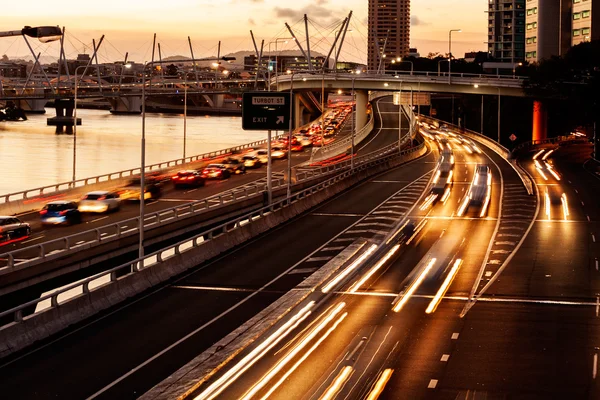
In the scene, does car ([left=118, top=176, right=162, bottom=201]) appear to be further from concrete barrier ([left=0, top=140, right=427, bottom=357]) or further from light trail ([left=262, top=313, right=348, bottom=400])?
light trail ([left=262, top=313, right=348, bottom=400])

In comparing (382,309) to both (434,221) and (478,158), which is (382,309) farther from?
(478,158)

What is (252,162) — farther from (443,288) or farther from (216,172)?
(443,288)

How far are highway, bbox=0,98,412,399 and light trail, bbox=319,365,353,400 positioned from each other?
4.02 metres

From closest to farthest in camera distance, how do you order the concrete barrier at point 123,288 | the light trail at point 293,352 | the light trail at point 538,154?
the light trail at point 293,352
the concrete barrier at point 123,288
the light trail at point 538,154

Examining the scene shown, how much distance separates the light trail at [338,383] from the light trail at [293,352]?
1.45 m

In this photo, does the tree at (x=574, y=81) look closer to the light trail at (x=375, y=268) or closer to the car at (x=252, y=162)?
the car at (x=252, y=162)

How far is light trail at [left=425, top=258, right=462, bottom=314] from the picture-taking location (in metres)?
30.2

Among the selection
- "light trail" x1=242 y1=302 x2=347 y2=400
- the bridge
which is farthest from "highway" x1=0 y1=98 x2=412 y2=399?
"light trail" x1=242 y1=302 x2=347 y2=400

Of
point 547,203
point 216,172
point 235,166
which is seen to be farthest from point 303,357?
point 235,166

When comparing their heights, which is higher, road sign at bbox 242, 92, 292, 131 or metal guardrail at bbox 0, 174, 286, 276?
road sign at bbox 242, 92, 292, 131

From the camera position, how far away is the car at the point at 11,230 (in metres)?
44.2

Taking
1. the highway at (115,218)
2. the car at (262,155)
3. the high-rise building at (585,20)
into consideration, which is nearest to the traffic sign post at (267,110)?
the highway at (115,218)

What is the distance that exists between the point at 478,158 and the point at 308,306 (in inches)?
3220

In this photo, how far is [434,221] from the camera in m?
53.8
